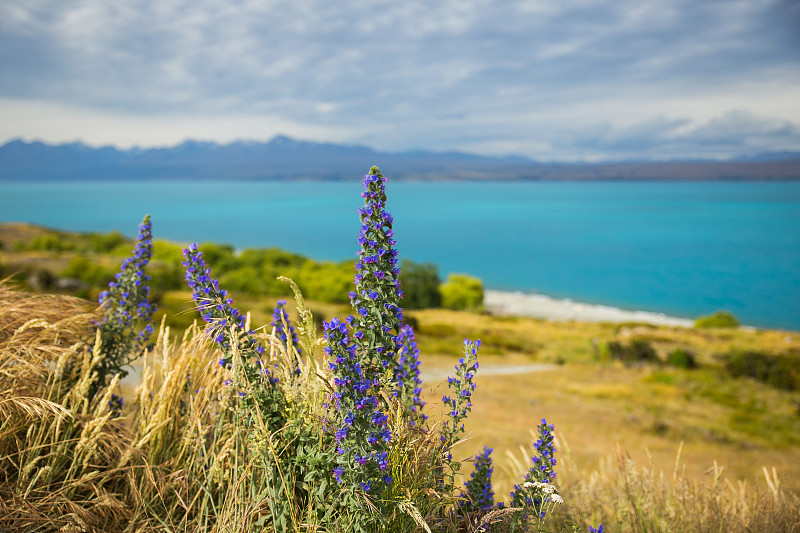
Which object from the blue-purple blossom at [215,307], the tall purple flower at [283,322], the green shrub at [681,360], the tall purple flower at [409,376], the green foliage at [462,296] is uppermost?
the blue-purple blossom at [215,307]

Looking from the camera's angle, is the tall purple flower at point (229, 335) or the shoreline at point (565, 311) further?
the shoreline at point (565, 311)

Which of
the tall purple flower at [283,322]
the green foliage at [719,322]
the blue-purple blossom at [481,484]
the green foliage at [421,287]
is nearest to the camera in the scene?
the blue-purple blossom at [481,484]

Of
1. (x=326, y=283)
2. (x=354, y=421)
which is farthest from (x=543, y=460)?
(x=326, y=283)

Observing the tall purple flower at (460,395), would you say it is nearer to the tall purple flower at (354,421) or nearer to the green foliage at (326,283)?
the tall purple flower at (354,421)

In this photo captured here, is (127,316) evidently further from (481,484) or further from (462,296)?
(462,296)

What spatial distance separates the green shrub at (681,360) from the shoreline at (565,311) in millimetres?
24565

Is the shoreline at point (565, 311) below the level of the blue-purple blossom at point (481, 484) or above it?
below

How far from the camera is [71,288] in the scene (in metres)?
32.4

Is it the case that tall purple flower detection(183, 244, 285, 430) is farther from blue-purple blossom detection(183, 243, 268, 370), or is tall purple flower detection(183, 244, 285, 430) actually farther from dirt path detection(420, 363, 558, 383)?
dirt path detection(420, 363, 558, 383)

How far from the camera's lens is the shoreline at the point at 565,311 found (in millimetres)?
57406

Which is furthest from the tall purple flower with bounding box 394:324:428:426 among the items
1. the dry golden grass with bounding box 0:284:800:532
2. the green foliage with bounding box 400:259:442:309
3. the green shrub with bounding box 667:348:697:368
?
the green foliage with bounding box 400:259:442:309

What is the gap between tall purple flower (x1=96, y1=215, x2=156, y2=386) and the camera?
144 inches

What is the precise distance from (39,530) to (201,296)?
150cm

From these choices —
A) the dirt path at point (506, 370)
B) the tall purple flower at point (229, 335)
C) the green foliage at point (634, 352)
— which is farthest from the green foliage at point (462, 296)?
the tall purple flower at point (229, 335)
